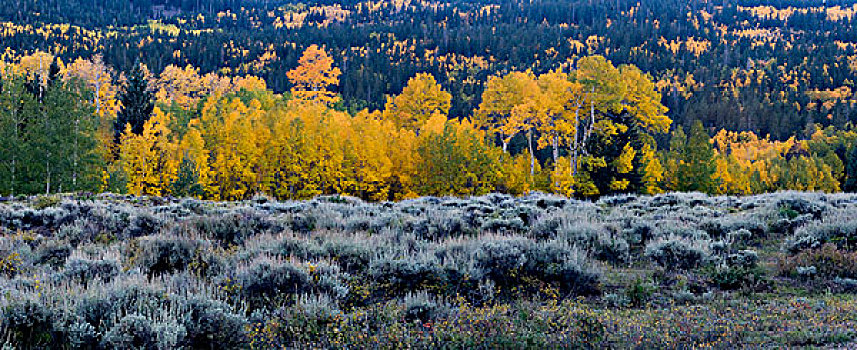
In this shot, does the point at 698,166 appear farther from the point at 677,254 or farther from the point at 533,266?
the point at 533,266

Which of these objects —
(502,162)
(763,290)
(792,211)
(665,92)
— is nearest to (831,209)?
(792,211)

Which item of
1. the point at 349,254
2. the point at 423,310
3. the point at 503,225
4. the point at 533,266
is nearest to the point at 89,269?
the point at 349,254

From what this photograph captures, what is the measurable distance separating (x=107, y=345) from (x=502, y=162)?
33.9m

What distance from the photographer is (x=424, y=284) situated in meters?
7.77

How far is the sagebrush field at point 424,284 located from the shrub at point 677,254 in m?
0.03

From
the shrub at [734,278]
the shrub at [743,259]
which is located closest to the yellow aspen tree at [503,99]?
the shrub at [743,259]

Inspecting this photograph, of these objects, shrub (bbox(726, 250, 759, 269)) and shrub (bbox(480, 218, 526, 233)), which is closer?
shrub (bbox(726, 250, 759, 269))

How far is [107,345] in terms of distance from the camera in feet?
16.5

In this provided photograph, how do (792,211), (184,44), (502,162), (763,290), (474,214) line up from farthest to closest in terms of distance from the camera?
(184,44) → (502,162) → (474,214) → (792,211) → (763,290)

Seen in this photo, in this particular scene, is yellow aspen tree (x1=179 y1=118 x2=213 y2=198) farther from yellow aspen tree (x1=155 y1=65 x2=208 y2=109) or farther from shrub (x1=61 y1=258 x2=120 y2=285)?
yellow aspen tree (x1=155 y1=65 x2=208 y2=109)

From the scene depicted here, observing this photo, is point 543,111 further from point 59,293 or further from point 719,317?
point 59,293

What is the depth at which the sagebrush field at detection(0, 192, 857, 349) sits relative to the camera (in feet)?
18.1

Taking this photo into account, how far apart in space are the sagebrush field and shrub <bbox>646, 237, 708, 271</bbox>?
0.03 m

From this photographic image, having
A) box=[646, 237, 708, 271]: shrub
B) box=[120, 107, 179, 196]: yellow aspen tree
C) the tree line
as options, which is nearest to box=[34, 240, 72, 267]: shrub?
box=[646, 237, 708, 271]: shrub
